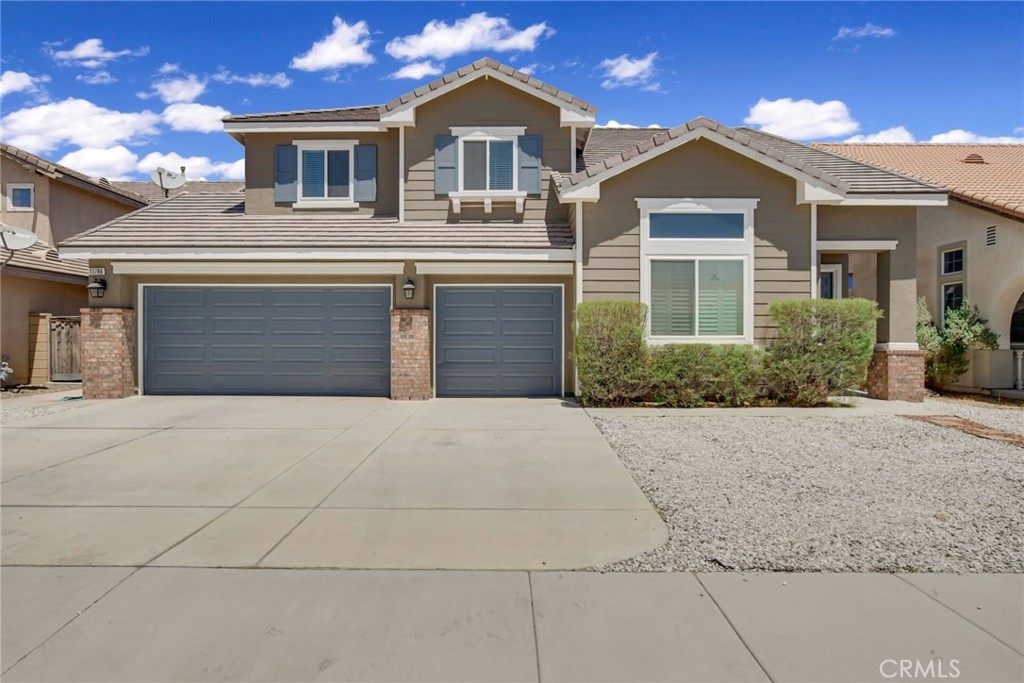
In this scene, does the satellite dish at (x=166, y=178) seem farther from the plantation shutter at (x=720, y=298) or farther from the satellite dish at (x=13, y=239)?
the plantation shutter at (x=720, y=298)

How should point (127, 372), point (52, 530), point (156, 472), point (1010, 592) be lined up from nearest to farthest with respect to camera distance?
point (1010, 592)
point (52, 530)
point (156, 472)
point (127, 372)

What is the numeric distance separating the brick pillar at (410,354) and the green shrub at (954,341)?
10.6 m

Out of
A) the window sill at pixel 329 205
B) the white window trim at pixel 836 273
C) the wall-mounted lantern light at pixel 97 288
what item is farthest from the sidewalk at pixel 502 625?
the white window trim at pixel 836 273

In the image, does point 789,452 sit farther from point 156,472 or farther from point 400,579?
A: point 156,472

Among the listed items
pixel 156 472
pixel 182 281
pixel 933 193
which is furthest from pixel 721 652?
pixel 182 281

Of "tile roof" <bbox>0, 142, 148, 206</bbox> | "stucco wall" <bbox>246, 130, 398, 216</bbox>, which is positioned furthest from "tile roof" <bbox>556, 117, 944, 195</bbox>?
"tile roof" <bbox>0, 142, 148, 206</bbox>

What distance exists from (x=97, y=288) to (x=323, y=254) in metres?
4.56

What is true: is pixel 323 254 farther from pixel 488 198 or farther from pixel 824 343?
pixel 824 343

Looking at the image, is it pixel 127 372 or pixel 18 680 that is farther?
pixel 127 372

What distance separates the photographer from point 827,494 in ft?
17.1

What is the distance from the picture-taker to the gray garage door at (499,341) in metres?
11.3

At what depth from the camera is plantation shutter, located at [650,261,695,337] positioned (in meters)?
10.5

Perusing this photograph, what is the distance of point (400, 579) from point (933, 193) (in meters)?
11.7

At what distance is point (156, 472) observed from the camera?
6.02m
